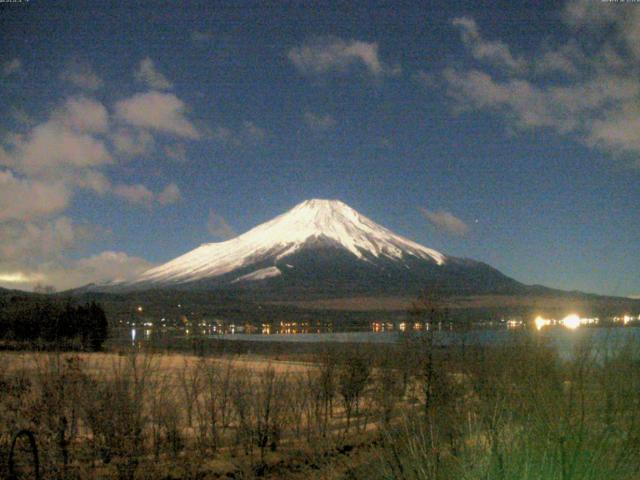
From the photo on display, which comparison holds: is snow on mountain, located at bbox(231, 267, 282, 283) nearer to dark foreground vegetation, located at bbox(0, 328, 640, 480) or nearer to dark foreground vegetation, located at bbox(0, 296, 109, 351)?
dark foreground vegetation, located at bbox(0, 296, 109, 351)

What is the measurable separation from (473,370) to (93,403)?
309 inches

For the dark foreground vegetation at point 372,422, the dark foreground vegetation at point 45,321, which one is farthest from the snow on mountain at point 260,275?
the dark foreground vegetation at point 372,422

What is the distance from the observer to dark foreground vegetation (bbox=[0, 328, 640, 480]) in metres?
4.45

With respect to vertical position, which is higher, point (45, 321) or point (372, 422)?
point (45, 321)

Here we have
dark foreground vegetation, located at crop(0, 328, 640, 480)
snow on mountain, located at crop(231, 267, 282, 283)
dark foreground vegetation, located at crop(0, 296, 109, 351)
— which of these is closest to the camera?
dark foreground vegetation, located at crop(0, 328, 640, 480)

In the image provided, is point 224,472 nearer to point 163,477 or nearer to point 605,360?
point 163,477

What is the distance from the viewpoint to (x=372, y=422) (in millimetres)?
18000

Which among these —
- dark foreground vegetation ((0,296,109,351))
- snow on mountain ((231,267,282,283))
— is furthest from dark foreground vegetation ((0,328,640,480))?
snow on mountain ((231,267,282,283))

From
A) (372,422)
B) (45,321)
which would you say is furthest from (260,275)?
(372,422)

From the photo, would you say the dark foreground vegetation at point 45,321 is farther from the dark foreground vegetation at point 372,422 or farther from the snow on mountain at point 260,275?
the snow on mountain at point 260,275

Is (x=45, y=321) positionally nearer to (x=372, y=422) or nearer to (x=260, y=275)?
(x=372, y=422)

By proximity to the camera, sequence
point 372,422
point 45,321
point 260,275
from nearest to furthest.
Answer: point 372,422, point 45,321, point 260,275

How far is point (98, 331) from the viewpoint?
176 feet

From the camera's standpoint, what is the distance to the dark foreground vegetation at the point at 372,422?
14.6 ft
